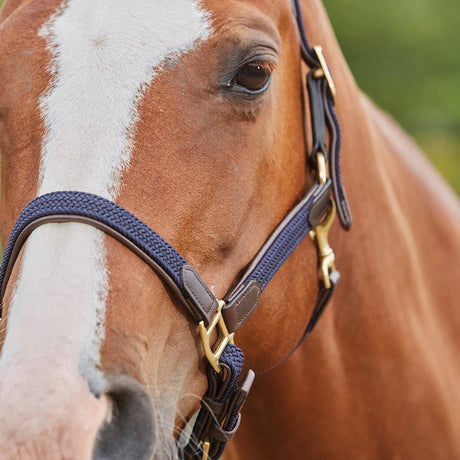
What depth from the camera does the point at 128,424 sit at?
1.37 metres

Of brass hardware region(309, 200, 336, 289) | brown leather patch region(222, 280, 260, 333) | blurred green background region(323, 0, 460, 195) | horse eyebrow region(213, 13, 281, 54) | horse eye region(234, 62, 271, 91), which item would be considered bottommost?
blurred green background region(323, 0, 460, 195)

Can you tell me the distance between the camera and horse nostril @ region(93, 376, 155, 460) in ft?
4.42

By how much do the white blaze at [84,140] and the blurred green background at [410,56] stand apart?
937 centimetres

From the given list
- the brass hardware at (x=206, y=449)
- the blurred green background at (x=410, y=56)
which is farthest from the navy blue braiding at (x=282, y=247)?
the blurred green background at (x=410, y=56)

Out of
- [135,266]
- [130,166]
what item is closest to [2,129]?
[130,166]

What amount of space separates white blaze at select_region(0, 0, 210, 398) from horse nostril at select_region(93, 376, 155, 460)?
7cm

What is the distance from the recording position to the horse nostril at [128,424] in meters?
1.35

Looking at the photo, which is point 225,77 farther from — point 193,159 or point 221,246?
point 221,246

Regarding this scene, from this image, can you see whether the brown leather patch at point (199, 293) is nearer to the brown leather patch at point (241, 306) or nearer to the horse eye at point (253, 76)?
the brown leather patch at point (241, 306)

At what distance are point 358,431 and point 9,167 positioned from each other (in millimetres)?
1454

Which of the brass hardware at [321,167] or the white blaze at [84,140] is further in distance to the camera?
the brass hardware at [321,167]

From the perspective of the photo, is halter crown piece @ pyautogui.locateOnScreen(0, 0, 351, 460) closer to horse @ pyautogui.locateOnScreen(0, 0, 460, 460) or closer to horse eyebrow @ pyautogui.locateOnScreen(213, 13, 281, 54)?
horse @ pyautogui.locateOnScreen(0, 0, 460, 460)

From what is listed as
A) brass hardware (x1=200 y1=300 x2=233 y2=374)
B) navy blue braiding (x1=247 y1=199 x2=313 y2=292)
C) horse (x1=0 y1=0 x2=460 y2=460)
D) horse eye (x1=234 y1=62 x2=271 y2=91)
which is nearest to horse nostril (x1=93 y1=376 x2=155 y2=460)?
horse (x1=0 y1=0 x2=460 y2=460)

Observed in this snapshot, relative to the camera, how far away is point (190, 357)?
1.62 meters
